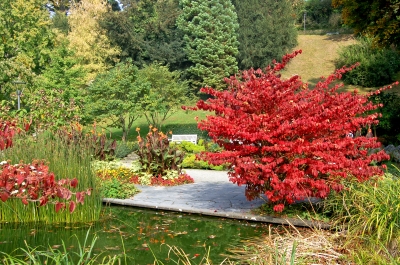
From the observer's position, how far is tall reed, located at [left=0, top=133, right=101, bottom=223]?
→ 20.9 feet

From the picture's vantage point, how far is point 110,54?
30250 mm

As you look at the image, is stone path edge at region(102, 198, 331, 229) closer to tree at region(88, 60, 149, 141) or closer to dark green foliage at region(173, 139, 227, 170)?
dark green foliage at region(173, 139, 227, 170)

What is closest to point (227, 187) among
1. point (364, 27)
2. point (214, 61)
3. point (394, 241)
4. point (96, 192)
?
point (96, 192)

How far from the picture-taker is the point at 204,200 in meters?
7.93

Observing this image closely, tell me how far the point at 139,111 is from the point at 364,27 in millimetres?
8713

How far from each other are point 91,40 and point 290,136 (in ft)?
80.8

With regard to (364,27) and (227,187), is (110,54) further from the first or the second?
(227,187)

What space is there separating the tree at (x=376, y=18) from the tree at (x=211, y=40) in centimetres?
1535

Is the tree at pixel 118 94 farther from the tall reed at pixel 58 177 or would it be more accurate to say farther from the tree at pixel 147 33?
the tree at pixel 147 33

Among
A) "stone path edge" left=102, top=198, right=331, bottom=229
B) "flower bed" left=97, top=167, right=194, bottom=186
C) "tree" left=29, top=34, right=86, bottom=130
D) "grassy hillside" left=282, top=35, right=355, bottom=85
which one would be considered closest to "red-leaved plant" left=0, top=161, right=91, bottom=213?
"stone path edge" left=102, top=198, right=331, bottom=229

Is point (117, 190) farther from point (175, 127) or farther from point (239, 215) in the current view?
point (175, 127)

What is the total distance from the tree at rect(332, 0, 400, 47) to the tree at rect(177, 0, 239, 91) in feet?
50.4

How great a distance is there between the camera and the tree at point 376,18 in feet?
42.3

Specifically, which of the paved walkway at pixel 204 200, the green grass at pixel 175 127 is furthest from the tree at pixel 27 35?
the paved walkway at pixel 204 200
